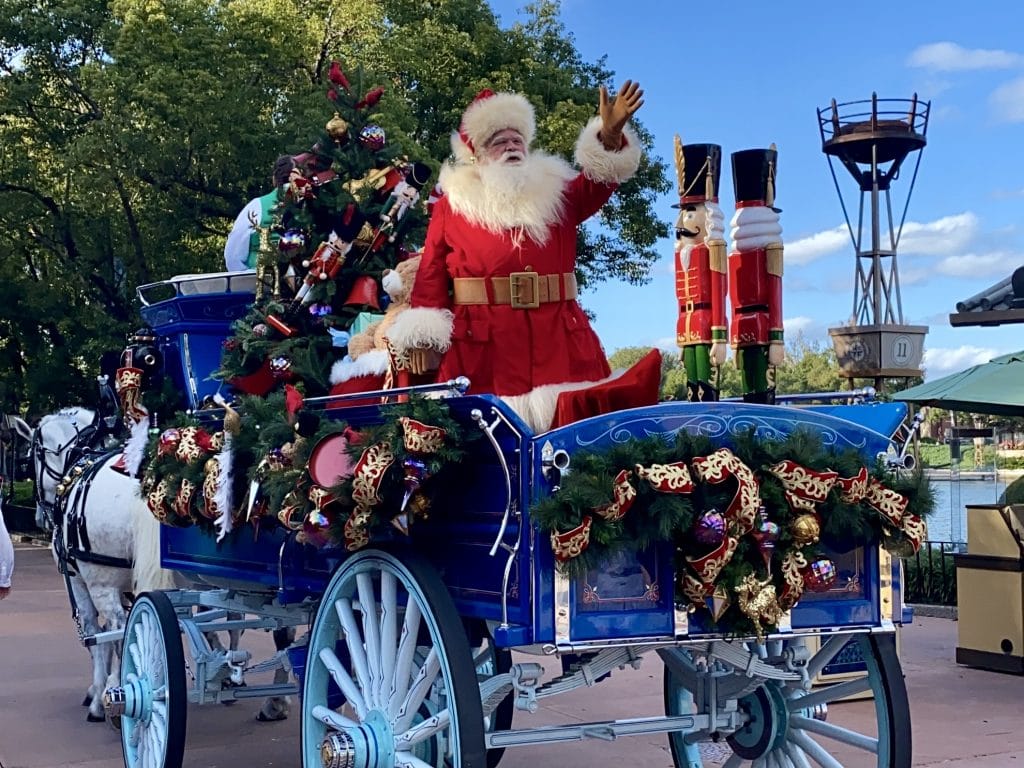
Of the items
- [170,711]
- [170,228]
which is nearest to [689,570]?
[170,711]

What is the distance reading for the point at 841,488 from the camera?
375cm

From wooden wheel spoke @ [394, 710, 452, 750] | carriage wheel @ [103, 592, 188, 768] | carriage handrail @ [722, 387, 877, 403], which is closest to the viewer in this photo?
wooden wheel spoke @ [394, 710, 452, 750]

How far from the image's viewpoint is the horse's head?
346 inches

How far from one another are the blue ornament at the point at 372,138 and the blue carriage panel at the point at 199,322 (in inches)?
37.0

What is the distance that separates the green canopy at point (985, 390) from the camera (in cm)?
970

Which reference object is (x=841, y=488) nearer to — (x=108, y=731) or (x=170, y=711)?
(x=170, y=711)

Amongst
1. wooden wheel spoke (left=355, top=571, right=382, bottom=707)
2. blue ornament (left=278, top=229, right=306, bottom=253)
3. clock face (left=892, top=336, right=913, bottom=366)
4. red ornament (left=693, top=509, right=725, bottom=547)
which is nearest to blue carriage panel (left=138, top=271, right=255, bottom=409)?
blue ornament (left=278, top=229, right=306, bottom=253)

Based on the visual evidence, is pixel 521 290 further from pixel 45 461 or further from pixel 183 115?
pixel 183 115

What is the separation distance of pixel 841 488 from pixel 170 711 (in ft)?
9.76

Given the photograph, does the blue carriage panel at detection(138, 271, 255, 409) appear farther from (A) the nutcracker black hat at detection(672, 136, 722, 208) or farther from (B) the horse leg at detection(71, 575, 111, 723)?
(A) the nutcracker black hat at detection(672, 136, 722, 208)

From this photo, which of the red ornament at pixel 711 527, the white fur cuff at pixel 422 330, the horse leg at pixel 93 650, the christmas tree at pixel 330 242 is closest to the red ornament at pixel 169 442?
the christmas tree at pixel 330 242

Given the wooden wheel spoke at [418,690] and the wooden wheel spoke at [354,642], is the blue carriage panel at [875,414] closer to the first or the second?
the wooden wheel spoke at [418,690]

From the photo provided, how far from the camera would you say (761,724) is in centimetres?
462

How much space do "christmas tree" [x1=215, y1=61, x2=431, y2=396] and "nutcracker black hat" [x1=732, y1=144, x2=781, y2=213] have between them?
1.50m
